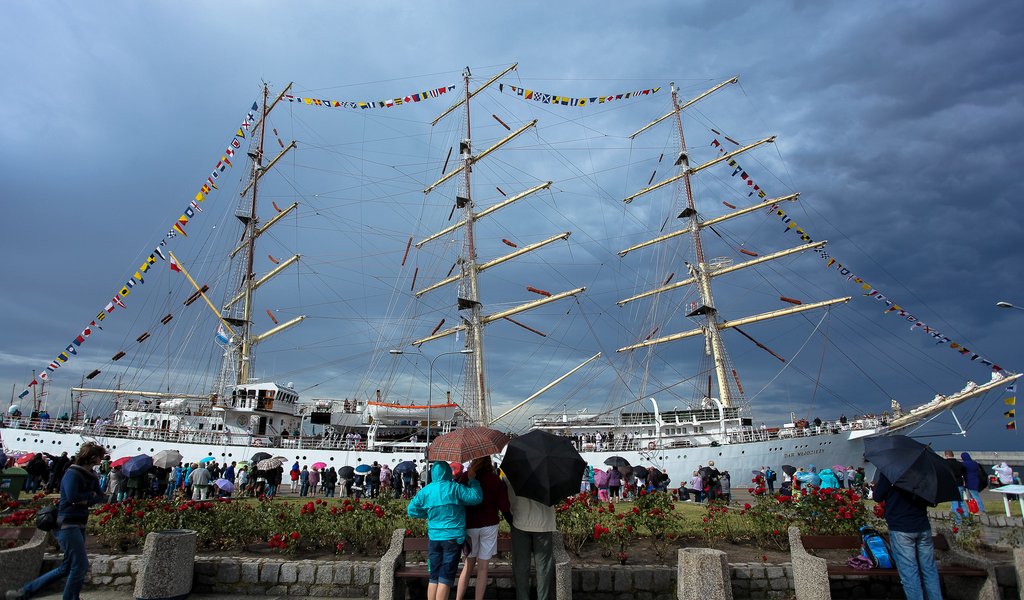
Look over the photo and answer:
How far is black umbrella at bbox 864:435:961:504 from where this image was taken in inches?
214

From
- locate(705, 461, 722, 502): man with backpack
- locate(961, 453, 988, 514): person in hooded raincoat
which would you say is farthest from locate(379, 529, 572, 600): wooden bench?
locate(705, 461, 722, 502): man with backpack

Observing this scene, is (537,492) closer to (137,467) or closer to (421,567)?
(421,567)

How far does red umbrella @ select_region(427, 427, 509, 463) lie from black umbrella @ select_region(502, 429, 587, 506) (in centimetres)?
22

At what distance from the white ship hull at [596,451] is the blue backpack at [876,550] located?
973 inches

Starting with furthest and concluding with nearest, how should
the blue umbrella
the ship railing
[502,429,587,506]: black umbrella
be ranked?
the ship railing < the blue umbrella < [502,429,587,506]: black umbrella

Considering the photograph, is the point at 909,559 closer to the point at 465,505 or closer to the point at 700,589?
the point at 700,589

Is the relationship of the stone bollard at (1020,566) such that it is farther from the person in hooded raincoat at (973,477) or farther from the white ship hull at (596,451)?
the white ship hull at (596,451)

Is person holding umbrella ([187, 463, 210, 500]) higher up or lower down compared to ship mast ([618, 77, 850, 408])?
lower down

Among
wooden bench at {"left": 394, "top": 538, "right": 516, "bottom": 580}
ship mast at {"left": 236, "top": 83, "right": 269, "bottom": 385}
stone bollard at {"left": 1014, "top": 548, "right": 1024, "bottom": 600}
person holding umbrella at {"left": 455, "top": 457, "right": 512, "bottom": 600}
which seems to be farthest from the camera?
ship mast at {"left": 236, "top": 83, "right": 269, "bottom": 385}

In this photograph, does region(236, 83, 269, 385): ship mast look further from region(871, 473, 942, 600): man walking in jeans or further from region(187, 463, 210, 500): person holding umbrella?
region(871, 473, 942, 600): man walking in jeans

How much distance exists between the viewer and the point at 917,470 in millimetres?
5559

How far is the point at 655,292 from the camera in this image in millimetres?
42875

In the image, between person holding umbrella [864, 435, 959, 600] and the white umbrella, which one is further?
the white umbrella

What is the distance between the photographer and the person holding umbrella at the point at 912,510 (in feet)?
18.2
